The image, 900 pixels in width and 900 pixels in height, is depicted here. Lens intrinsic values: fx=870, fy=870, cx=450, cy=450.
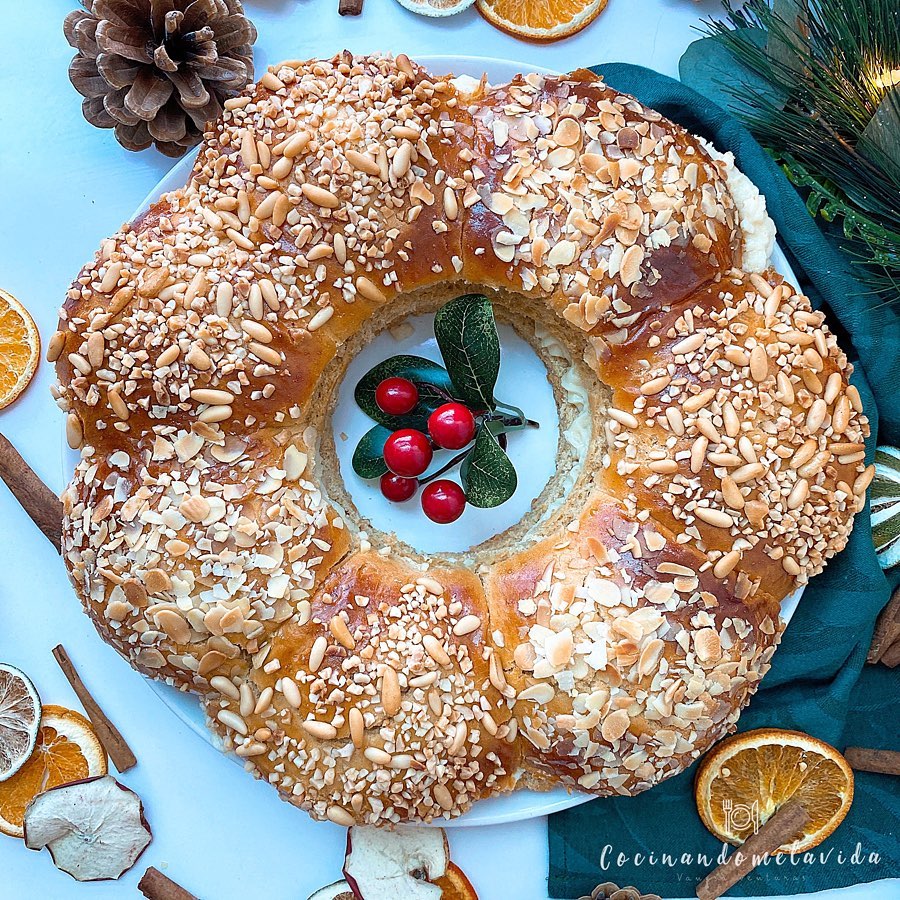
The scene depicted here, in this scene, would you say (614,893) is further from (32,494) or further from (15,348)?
(15,348)

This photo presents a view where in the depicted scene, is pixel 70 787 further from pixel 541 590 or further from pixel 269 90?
pixel 269 90

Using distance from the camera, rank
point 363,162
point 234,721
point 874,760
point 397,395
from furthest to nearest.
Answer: point 874,760
point 397,395
point 234,721
point 363,162

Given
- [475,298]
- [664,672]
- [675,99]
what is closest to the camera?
[664,672]

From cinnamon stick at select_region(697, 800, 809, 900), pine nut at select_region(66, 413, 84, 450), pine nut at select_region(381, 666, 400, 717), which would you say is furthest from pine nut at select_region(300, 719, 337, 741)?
cinnamon stick at select_region(697, 800, 809, 900)

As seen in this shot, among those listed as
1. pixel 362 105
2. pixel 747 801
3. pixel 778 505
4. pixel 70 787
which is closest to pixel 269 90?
pixel 362 105

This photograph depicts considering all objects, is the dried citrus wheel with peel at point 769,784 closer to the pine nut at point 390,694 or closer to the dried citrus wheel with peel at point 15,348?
the pine nut at point 390,694

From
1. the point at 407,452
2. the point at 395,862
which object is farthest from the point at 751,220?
the point at 395,862

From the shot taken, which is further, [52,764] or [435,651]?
[52,764]
